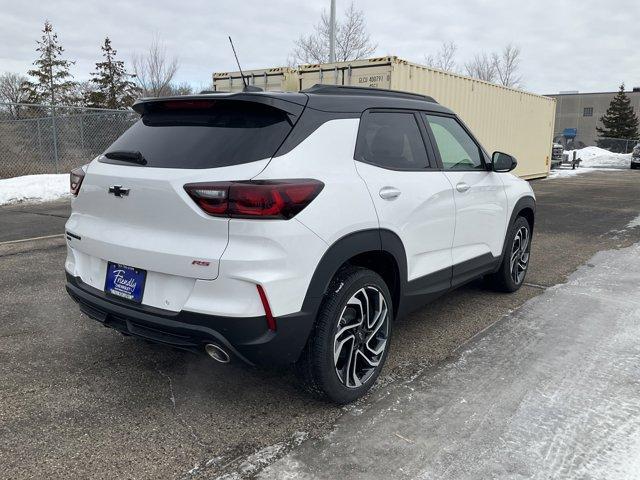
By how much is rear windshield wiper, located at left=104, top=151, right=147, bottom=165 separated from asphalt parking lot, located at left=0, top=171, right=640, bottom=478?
1.36m

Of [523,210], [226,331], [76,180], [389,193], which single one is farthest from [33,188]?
[226,331]

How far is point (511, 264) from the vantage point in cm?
514

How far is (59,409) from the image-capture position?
3.00 meters

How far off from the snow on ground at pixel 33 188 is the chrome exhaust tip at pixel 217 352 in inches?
434

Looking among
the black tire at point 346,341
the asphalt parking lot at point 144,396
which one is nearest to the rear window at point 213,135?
the black tire at point 346,341

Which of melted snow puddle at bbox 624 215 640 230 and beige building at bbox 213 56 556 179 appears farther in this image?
beige building at bbox 213 56 556 179

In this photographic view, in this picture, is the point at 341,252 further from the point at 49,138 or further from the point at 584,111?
the point at 584,111

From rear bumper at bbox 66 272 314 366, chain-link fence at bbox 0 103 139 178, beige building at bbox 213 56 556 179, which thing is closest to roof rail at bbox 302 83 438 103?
rear bumper at bbox 66 272 314 366

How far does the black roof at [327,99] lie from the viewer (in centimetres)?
280

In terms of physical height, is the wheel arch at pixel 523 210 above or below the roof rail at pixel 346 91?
below

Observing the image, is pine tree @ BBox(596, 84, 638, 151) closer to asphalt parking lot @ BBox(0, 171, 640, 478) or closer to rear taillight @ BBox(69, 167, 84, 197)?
asphalt parking lot @ BBox(0, 171, 640, 478)

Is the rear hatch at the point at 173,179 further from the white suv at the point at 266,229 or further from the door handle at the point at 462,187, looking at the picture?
the door handle at the point at 462,187

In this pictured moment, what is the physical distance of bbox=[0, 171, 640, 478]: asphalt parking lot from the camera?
8.45 ft

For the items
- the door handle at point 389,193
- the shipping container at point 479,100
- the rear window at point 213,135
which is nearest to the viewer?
the rear window at point 213,135
